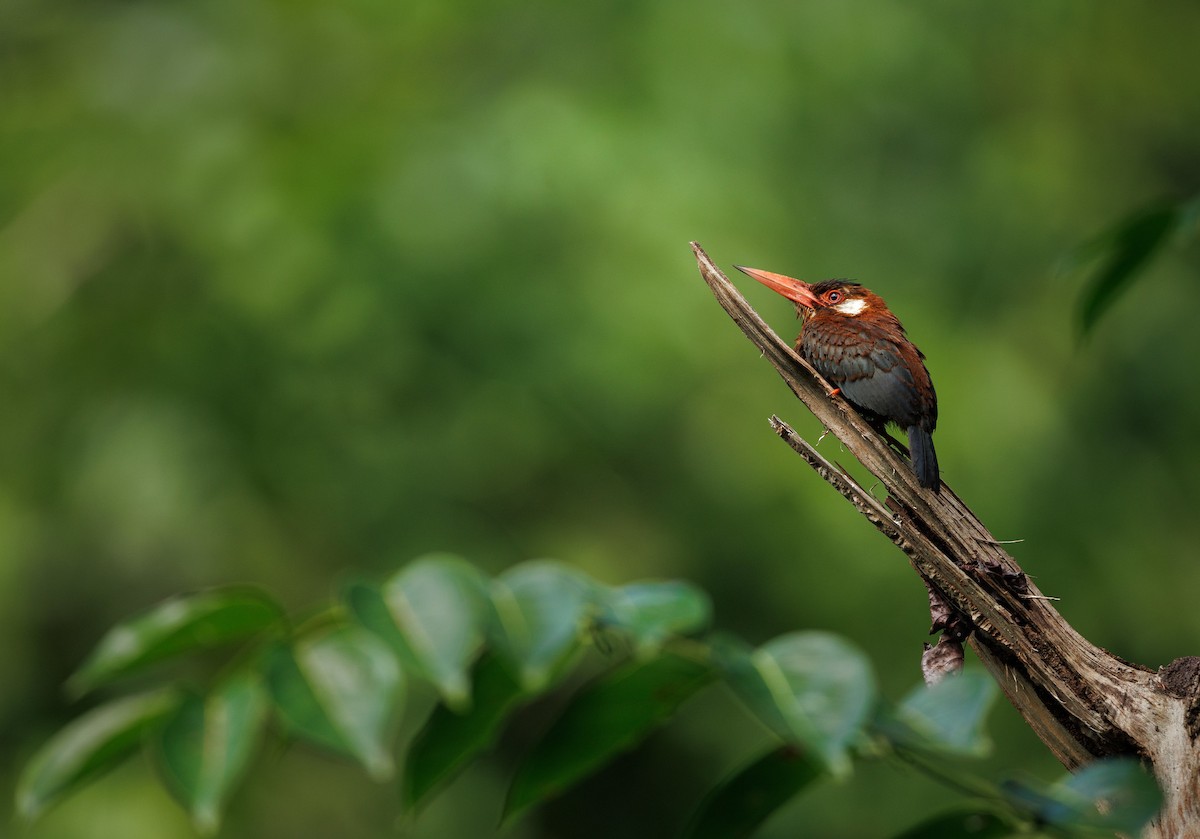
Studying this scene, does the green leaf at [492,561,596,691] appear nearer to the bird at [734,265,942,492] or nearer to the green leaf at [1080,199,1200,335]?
the green leaf at [1080,199,1200,335]

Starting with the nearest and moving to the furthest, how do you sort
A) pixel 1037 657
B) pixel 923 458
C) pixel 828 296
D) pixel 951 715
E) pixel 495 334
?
pixel 951 715 < pixel 1037 657 < pixel 923 458 < pixel 828 296 < pixel 495 334

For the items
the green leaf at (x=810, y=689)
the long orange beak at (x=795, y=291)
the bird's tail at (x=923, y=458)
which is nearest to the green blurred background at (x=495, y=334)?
the long orange beak at (x=795, y=291)

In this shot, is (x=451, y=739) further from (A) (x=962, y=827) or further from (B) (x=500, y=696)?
(A) (x=962, y=827)

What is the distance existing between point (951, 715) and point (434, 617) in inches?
15.9

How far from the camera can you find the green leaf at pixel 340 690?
87 cm

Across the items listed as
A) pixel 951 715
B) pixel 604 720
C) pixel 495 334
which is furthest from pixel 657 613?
pixel 495 334

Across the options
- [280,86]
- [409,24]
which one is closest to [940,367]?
[409,24]

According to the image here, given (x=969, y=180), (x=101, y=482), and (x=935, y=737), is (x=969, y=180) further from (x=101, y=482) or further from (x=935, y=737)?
(x=935, y=737)

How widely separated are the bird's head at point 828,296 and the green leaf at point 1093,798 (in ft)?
6.50

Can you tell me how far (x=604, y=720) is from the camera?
3.06 feet

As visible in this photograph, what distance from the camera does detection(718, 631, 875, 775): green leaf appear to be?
0.80m

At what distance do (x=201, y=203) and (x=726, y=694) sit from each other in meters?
3.61

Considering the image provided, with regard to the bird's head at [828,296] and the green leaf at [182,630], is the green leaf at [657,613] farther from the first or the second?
the bird's head at [828,296]

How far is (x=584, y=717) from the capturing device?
3.08 ft
